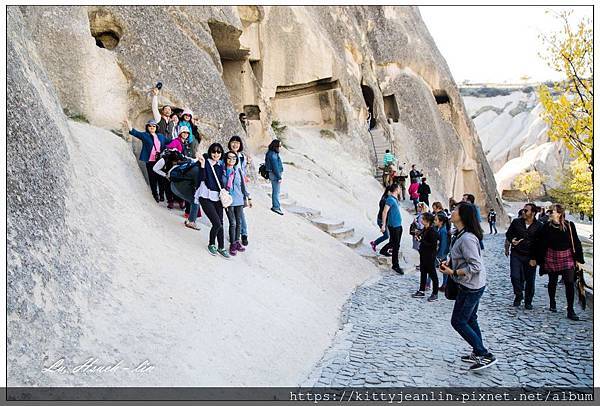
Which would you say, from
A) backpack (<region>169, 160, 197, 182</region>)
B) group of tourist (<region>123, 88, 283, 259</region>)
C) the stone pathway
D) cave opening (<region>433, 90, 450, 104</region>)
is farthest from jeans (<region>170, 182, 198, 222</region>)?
cave opening (<region>433, 90, 450, 104</region>)

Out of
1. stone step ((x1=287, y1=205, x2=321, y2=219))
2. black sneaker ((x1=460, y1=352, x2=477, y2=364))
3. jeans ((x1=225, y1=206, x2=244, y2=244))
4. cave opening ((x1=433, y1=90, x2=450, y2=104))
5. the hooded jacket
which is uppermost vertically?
cave opening ((x1=433, y1=90, x2=450, y2=104))

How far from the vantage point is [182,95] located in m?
10.3

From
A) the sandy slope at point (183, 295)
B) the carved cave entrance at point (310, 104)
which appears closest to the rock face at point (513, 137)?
the carved cave entrance at point (310, 104)

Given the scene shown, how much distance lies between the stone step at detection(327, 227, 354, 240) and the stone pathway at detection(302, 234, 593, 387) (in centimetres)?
255

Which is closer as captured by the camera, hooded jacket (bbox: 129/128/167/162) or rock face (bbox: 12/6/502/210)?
hooded jacket (bbox: 129/128/167/162)

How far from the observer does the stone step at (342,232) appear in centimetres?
1072

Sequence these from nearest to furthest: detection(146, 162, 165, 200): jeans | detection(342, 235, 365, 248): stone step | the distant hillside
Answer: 1. detection(146, 162, 165, 200): jeans
2. detection(342, 235, 365, 248): stone step
3. the distant hillside

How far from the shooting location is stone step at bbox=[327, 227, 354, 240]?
10.7m

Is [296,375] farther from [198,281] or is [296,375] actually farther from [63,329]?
[63,329]

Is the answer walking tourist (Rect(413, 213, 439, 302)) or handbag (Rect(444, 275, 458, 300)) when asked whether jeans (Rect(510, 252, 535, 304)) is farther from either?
handbag (Rect(444, 275, 458, 300))

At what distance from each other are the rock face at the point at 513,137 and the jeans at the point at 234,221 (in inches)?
1927

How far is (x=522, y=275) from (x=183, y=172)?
5.20 m

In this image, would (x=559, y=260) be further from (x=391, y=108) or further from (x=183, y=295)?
(x=391, y=108)

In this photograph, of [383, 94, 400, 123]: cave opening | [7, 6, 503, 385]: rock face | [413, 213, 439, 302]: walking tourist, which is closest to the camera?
[7, 6, 503, 385]: rock face
